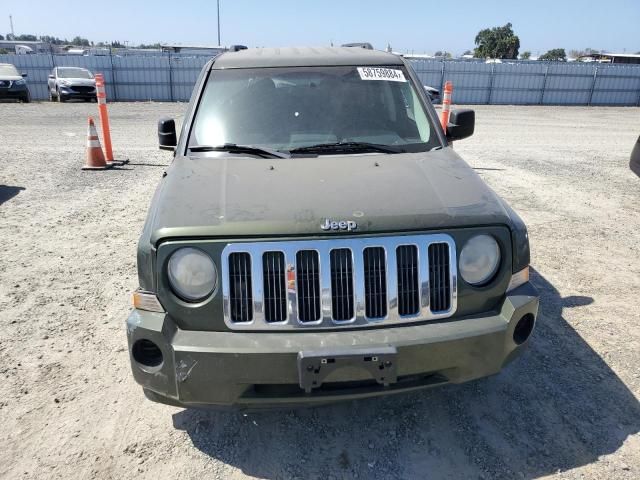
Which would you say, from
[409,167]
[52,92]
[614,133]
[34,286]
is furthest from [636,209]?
[52,92]

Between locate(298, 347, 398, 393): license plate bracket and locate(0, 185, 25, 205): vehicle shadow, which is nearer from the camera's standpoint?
locate(298, 347, 398, 393): license plate bracket

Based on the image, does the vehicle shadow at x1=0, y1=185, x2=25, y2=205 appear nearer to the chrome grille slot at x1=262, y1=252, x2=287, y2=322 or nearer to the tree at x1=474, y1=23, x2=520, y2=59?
the chrome grille slot at x1=262, y1=252, x2=287, y2=322

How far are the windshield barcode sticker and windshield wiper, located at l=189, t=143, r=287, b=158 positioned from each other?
1076 mm

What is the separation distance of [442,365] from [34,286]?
3835 millimetres

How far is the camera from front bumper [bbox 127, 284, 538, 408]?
223 centimetres

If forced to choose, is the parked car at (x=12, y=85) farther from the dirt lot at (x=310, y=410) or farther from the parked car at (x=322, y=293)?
the parked car at (x=322, y=293)

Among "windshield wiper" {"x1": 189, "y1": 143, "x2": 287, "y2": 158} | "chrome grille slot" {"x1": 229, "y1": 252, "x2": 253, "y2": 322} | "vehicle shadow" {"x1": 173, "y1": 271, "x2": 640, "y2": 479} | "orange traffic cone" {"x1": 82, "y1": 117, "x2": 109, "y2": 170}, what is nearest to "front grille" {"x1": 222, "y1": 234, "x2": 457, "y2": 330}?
"chrome grille slot" {"x1": 229, "y1": 252, "x2": 253, "y2": 322}

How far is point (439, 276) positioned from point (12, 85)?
76.0 ft

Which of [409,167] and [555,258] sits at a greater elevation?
[409,167]

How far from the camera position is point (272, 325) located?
7.57 feet

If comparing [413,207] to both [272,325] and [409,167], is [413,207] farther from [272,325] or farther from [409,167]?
[272,325]

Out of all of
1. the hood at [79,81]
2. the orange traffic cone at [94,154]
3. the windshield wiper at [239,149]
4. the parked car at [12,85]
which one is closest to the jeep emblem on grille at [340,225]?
the windshield wiper at [239,149]

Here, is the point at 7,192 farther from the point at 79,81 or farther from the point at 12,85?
the point at 12,85

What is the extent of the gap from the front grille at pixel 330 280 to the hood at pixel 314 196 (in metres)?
0.08
